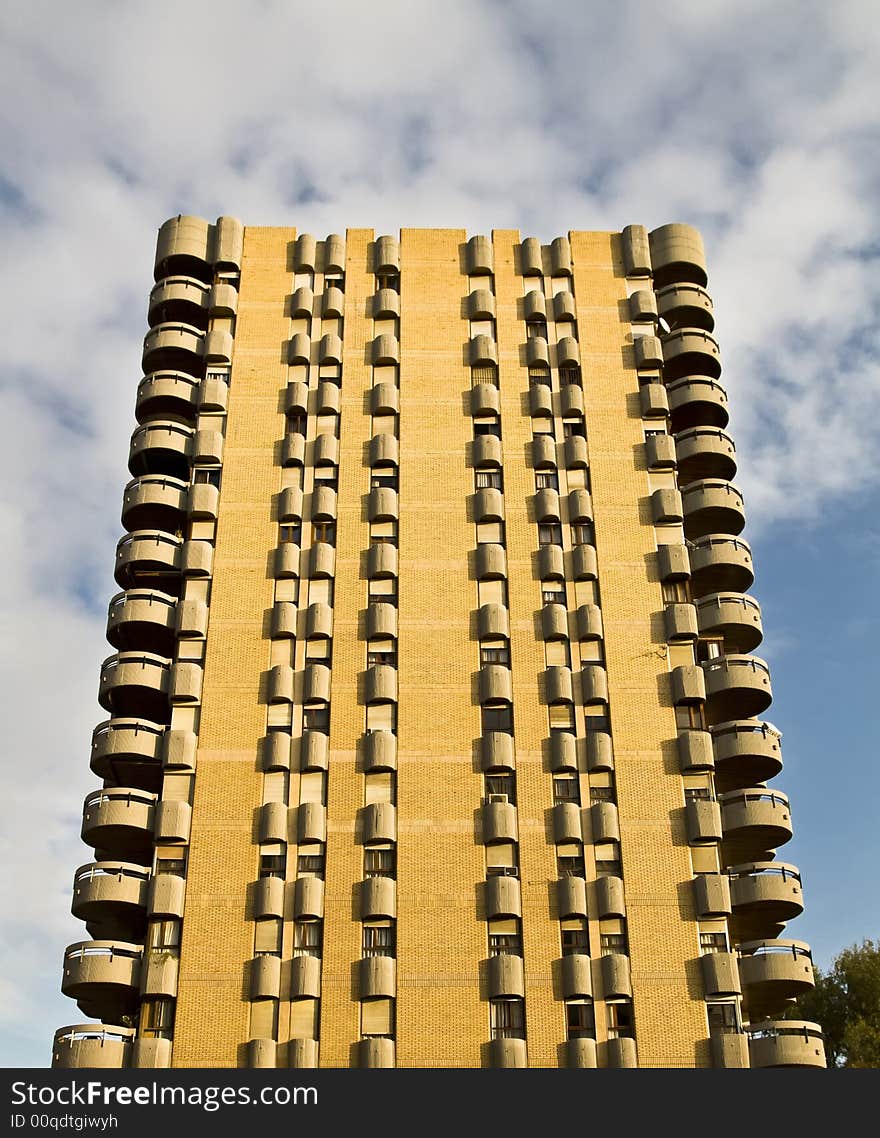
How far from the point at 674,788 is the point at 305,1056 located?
55.2 ft

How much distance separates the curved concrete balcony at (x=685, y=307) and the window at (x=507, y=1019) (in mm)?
34170

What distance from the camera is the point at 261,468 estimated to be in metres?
61.3

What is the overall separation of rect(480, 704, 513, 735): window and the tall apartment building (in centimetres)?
11

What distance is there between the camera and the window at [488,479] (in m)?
60.8

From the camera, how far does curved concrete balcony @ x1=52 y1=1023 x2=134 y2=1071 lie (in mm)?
47031

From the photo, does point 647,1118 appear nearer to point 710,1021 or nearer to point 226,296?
point 710,1021

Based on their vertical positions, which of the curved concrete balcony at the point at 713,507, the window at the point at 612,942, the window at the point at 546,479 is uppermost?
the window at the point at 546,479

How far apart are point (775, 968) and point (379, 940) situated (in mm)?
14286

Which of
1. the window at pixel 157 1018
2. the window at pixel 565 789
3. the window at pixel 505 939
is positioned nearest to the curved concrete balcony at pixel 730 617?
the window at pixel 565 789

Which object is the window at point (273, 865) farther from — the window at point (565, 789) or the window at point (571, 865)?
the window at point (565, 789)

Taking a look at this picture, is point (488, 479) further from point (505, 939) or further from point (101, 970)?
point (101, 970)

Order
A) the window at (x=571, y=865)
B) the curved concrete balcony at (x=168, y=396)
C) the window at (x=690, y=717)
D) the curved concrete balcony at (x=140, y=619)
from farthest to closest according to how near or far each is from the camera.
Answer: the curved concrete balcony at (x=168, y=396), the curved concrete balcony at (x=140, y=619), the window at (x=690, y=717), the window at (x=571, y=865)

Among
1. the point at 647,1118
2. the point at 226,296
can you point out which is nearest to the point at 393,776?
the point at 647,1118

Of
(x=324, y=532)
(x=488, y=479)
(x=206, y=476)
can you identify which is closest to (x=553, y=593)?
(x=488, y=479)
